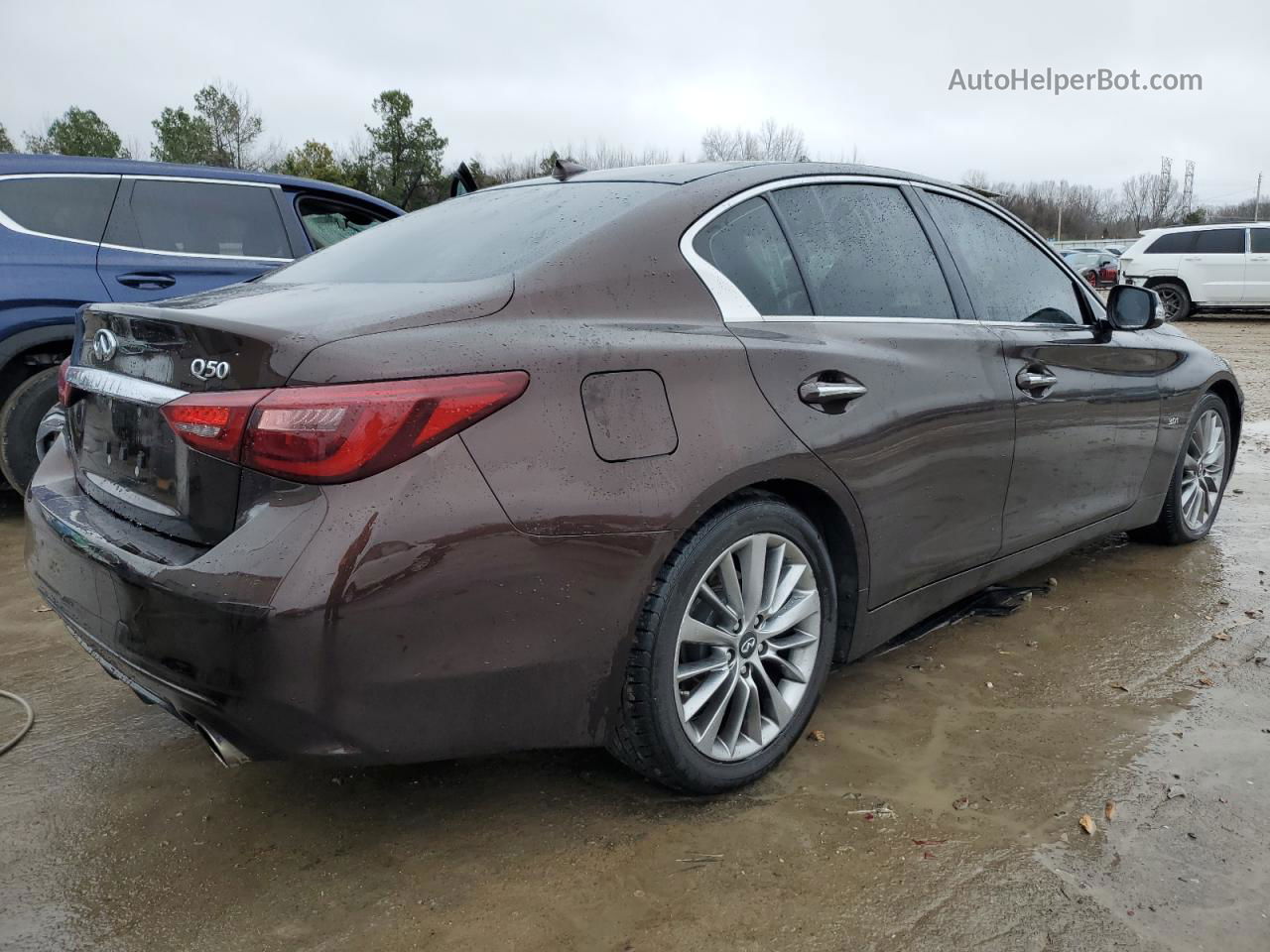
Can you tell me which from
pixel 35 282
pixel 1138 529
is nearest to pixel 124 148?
pixel 35 282

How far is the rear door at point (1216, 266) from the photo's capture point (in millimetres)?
17344

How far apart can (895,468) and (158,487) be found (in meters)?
1.79

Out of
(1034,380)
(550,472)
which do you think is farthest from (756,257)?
(1034,380)

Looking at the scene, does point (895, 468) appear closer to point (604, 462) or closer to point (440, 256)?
point (604, 462)

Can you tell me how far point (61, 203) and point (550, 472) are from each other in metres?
4.15

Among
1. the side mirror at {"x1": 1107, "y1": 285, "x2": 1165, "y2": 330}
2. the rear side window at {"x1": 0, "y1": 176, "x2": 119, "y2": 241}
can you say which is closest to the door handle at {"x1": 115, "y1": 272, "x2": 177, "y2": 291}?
the rear side window at {"x1": 0, "y1": 176, "x2": 119, "y2": 241}

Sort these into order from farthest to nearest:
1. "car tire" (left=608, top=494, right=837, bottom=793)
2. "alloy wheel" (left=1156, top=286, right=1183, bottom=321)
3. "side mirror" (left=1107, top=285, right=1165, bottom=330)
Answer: "alloy wheel" (left=1156, top=286, right=1183, bottom=321), "side mirror" (left=1107, top=285, right=1165, bottom=330), "car tire" (left=608, top=494, right=837, bottom=793)

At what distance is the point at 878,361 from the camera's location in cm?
271

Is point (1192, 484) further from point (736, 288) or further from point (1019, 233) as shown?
point (736, 288)

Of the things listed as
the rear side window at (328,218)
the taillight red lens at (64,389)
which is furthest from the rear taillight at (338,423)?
the rear side window at (328,218)

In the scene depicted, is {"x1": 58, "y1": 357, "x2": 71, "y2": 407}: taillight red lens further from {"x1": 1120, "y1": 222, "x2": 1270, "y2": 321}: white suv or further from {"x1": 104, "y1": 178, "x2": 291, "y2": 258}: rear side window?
{"x1": 1120, "y1": 222, "x2": 1270, "y2": 321}: white suv

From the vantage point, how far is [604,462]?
2.05m

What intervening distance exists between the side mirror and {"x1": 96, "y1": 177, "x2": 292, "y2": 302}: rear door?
4.09 metres

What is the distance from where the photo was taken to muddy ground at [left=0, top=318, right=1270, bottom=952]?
1.98m
